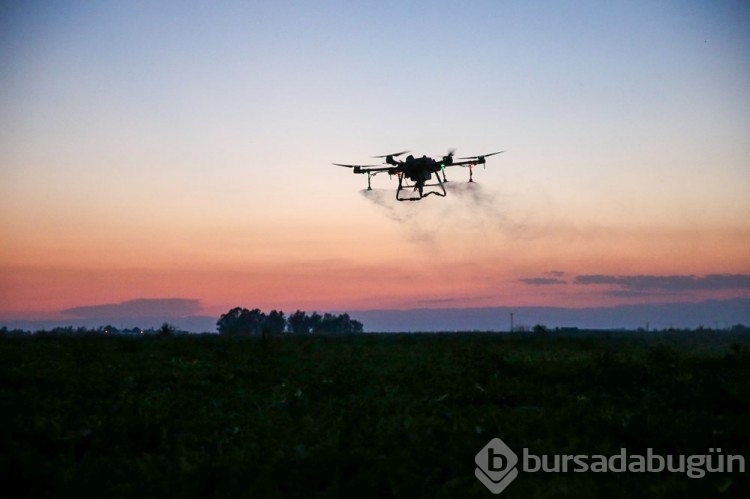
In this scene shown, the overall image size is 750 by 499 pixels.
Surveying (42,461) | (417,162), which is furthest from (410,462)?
(417,162)

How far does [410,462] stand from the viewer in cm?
1066

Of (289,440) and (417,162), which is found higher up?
(417,162)

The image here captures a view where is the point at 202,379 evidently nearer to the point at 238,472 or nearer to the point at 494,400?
the point at 494,400

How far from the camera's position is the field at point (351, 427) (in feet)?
32.9

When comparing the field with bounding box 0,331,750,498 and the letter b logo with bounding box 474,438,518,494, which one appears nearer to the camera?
the field with bounding box 0,331,750,498

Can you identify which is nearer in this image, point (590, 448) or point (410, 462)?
point (410, 462)

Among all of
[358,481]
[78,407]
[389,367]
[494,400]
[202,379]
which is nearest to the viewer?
[358,481]

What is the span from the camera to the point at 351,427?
13.8 meters

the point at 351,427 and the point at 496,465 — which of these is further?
the point at 351,427

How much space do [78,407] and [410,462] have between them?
31.2 ft

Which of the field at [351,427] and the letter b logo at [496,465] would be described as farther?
the letter b logo at [496,465]

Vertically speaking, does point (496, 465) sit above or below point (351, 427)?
below

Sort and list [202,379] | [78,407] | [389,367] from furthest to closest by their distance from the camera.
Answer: [389,367], [202,379], [78,407]

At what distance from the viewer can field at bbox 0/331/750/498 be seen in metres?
10.0
